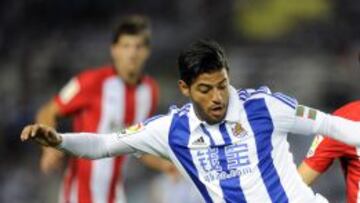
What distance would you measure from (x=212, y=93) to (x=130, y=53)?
9.34ft

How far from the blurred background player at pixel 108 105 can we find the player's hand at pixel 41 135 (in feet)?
9.32

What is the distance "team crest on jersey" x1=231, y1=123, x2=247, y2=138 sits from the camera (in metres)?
5.47

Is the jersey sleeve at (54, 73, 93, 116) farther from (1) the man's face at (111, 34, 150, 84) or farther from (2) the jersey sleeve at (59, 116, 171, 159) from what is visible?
(2) the jersey sleeve at (59, 116, 171, 159)

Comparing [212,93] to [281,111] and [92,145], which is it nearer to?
[281,111]

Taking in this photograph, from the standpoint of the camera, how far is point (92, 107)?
823 cm

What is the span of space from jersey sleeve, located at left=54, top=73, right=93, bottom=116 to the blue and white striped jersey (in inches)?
104

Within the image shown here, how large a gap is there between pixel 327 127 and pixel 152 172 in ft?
23.0

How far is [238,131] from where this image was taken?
5480mm

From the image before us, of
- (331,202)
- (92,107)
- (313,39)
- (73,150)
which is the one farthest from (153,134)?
(313,39)

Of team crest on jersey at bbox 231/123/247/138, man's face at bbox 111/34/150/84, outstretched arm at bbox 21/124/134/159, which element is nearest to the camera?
outstretched arm at bbox 21/124/134/159

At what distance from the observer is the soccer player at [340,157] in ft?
18.9

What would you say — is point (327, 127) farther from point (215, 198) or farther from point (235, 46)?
point (235, 46)

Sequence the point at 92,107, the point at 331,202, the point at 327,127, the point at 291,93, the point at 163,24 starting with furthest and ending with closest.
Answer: the point at 163,24 → the point at 291,93 → the point at 331,202 → the point at 92,107 → the point at 327,127

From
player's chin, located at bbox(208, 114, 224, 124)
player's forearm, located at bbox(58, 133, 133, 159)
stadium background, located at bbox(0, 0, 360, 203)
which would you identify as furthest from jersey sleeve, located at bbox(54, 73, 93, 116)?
stadium background, located at bbox(0, 0, 360, 203)
